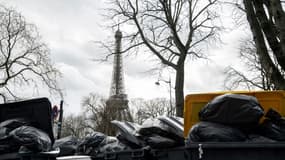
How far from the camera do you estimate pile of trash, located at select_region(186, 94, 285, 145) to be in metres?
3.74

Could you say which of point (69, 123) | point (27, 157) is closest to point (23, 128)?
point (27, 157)

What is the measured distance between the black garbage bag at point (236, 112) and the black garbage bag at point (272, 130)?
0.28 feet

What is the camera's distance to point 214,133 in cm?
379

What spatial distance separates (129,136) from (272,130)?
3366mm

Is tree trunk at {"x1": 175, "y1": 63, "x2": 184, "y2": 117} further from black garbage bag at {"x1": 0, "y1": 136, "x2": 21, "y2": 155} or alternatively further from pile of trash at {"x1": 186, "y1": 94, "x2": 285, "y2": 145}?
pile of trash at {"x1": 186, "y1": 94, "x2": 285, "y2": 145}

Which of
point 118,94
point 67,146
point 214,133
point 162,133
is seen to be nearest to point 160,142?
point 162,133

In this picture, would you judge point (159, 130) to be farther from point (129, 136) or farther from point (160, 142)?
point (129, 136)

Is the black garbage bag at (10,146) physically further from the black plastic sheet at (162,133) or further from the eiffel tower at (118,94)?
the eiffel tower at (118,94)

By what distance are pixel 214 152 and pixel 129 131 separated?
3392 millimetres

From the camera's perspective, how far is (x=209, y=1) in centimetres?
1995

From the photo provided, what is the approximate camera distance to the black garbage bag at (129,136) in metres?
6.32

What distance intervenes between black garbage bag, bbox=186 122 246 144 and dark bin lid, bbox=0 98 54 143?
232 cm

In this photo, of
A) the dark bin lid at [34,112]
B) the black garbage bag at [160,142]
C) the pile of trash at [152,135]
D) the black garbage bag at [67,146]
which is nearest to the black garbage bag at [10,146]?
the dark bin lid at [34,112]

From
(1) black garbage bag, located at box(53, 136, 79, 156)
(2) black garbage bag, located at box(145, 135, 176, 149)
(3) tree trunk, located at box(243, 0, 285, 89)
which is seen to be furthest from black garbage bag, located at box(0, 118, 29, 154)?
(1) black garbage bag, located at box(53, 136, 79, 156)
